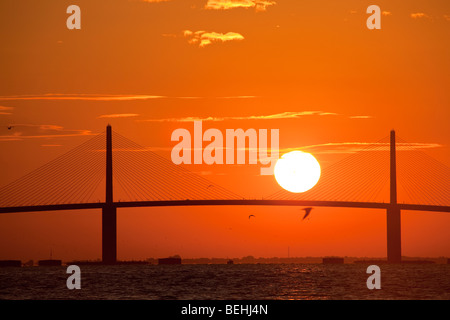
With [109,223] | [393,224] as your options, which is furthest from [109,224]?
[393,224]

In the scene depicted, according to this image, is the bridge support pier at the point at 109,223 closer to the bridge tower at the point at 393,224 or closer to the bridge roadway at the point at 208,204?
the bridge roadway at the point at 208,204

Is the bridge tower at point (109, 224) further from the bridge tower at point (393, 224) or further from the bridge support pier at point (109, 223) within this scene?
the bridge tower at point (393, 224)

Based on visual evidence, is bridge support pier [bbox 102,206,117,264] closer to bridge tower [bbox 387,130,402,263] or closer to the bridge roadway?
the bridge roadway

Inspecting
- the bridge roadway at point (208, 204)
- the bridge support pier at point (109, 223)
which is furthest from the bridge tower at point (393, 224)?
the bridge support pier at point (109, 223)

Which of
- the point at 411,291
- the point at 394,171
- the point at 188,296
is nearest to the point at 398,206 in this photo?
the point at 394,171

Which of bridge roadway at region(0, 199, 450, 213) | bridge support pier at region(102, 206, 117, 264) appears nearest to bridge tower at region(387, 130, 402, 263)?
bridge roadway at region(0, 199, 450, 213)

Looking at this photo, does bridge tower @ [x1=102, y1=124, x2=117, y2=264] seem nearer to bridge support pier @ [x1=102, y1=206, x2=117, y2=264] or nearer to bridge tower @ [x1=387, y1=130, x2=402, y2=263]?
bridge support pier @ [x1=102, y1=206, x2=117, y2=264]

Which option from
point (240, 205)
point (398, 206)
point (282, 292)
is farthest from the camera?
point (398, 206)

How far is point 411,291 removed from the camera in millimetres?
54469

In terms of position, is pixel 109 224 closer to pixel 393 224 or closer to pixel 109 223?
pixel 109 223
